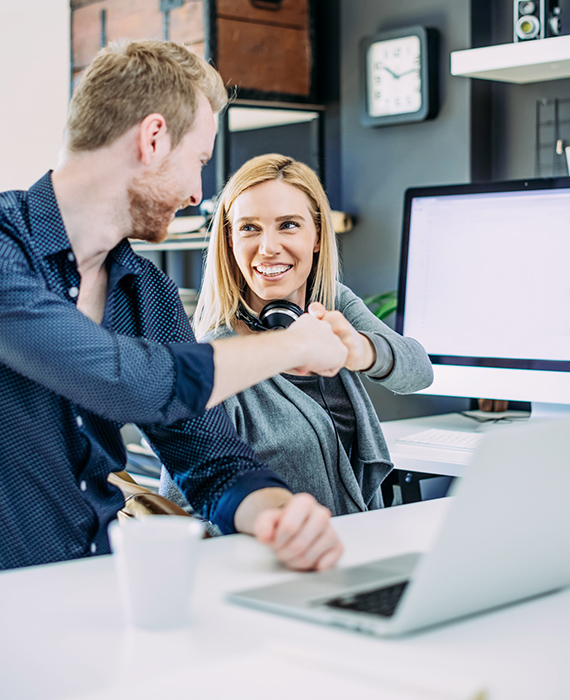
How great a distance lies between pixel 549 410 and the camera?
1.95m

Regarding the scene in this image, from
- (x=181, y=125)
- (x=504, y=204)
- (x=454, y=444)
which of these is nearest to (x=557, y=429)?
(x=181, y=125)

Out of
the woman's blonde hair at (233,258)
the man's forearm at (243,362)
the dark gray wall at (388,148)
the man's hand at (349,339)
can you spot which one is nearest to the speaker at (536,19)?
the dark gray wall at (388,148)

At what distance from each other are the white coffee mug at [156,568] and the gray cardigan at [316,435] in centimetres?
85

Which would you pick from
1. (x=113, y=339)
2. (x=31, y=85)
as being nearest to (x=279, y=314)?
(x=113, y=339)

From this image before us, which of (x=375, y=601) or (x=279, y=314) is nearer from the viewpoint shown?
(x=375, y=601)

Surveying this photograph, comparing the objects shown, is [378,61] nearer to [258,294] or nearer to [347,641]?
[258,294]

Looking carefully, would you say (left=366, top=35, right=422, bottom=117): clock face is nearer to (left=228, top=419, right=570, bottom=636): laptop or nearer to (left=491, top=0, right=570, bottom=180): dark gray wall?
(left=491, top=0, right=570, bottom=180): dark gray wall

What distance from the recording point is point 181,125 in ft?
4.30

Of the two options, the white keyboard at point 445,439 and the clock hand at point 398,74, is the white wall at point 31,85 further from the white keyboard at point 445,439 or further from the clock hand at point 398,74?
the white keyboard at point 445,439

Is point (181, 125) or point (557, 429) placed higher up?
point (181, 125)

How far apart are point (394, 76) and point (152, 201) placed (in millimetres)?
2014

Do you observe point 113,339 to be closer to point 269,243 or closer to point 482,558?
point 482,558

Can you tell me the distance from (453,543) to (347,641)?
119 mm

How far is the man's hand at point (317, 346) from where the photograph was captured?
3.87 ft
